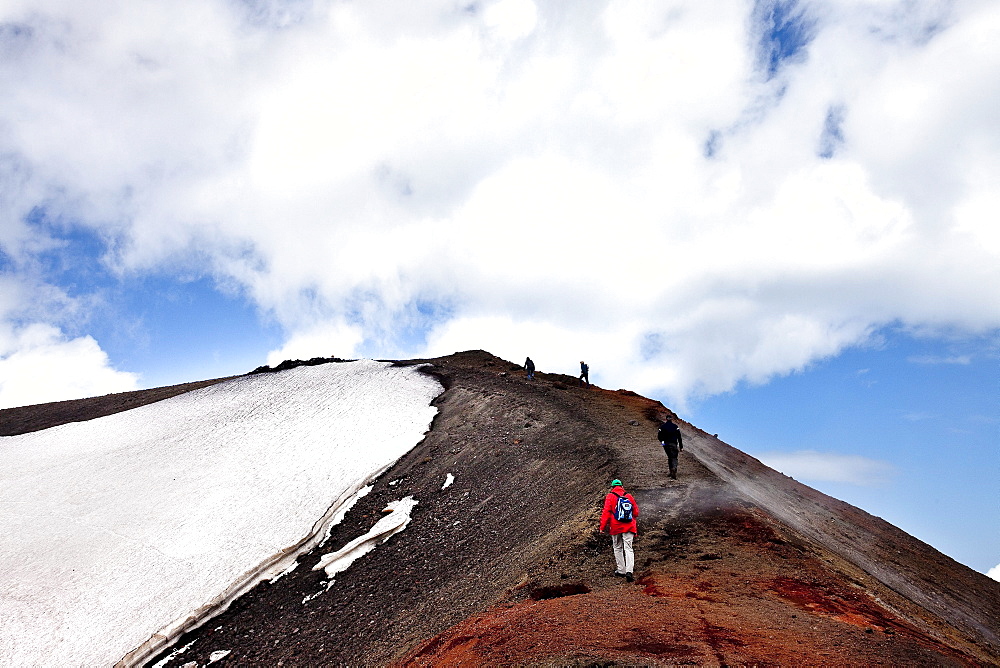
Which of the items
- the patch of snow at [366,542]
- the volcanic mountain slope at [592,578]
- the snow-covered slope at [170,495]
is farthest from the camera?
the patch of snow at [366,542]

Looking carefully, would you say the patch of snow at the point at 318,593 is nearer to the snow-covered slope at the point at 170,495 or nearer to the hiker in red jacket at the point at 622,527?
A: the snow-covered slope at the point at 170,495

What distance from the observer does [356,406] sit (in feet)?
110

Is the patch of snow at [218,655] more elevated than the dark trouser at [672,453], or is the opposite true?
the dark trouser at [672,453]

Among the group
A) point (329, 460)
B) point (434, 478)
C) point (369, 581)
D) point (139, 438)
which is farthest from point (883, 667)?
point (139, 438)

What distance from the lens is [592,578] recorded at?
13750 mm

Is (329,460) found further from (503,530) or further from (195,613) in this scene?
(503,530)

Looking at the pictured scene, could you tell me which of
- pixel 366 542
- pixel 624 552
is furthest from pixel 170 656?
pixel 624 552

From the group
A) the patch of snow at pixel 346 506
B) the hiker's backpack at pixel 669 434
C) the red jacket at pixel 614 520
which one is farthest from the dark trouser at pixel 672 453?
the patch of snow at pixel 346 506

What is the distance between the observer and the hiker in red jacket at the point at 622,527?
13.5 metres

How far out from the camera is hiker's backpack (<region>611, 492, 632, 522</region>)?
13.5m

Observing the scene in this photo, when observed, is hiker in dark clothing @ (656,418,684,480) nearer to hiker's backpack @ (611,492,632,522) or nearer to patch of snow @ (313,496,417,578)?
hiker's backpack @ (611,492,632,522)

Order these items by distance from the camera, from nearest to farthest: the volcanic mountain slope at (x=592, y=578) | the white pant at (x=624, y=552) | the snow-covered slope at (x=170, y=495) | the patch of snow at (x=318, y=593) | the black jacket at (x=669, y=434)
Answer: the volcanic mountain slope at (x=592, y=578) → the white pant at (x=624, y=552) → the patch of snow at (x=318, y=593) → the black jacket at (x=669, y=434) → the snow-covered slope at (x=170, y=495)

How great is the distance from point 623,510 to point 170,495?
21.6m

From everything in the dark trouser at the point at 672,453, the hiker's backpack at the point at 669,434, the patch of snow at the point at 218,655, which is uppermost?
the hiker's backpack at the point at 669,434
